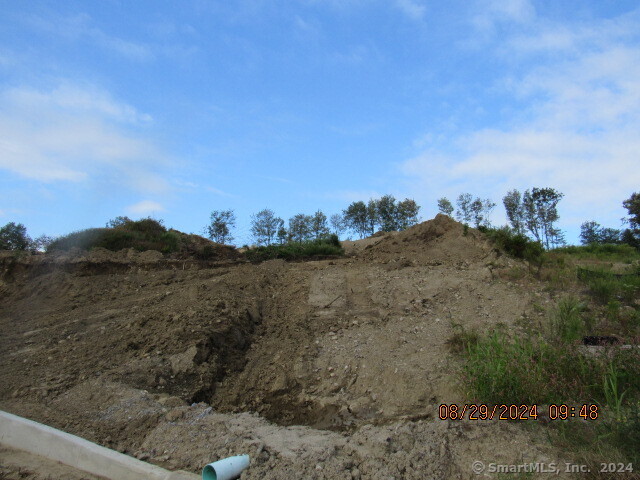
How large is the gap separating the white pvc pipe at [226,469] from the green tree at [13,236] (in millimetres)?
16261

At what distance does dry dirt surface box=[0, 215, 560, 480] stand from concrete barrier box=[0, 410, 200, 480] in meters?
0.27

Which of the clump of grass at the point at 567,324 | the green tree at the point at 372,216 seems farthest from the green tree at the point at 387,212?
the clump of grass at the point at 567,324

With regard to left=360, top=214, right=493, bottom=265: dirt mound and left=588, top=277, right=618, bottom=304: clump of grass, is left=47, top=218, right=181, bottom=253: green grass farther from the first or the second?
left=588, top=277, right=618, bottom=304: clump of grass

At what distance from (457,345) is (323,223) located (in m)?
19.4

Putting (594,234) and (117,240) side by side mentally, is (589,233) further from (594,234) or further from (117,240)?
(117,240)

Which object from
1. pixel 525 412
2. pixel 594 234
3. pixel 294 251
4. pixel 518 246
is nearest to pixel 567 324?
pixel 525 412

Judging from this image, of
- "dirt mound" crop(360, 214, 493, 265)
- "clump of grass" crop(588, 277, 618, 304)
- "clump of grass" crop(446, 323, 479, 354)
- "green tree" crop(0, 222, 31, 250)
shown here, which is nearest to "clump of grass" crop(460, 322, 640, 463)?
"clump of grass" crop(446, 323, 479, 354)

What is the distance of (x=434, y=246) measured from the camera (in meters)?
10.3

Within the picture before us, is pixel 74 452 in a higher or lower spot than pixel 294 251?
lower

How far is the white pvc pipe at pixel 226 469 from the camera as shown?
325 centimetres

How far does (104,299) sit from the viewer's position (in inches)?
344

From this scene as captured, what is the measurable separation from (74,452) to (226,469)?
1.58m

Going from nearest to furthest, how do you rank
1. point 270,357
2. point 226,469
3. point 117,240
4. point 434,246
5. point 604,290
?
point 226,469 → point 270,357 → point 604,290 → point 434,246 → point 117,240

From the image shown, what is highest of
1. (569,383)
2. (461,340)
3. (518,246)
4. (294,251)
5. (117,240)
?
(117,240)
